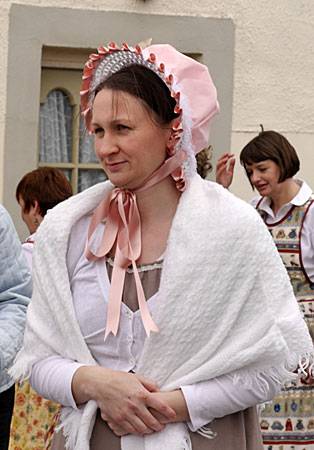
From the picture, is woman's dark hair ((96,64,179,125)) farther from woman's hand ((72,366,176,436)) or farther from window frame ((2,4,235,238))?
window frame ((2,4,235,238))

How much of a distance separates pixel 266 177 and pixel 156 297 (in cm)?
290

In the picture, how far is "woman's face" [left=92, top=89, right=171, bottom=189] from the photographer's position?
2443 millimetres

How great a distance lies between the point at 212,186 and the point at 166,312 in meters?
0.40

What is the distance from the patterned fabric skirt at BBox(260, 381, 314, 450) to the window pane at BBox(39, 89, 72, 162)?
2.48 m

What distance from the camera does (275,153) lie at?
5293 millimetres

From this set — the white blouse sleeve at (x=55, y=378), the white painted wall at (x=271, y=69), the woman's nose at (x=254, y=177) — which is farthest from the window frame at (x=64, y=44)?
the white blouse sleeve at (x=55, y=378)

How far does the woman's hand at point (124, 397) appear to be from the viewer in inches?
93.3

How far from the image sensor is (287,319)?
2.44 meters

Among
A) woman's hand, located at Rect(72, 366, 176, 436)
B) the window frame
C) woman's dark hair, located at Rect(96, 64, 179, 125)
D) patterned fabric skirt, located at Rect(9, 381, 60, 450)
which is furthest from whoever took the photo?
the window frame

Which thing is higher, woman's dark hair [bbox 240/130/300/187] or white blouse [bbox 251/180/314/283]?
woman's dark hair [bbox 240/130/300/187]

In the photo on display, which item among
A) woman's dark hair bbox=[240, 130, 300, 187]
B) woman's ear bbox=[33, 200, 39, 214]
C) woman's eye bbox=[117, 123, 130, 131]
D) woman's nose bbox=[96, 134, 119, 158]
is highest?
woman's dark hair bbox=[240, 130, 300, 187]

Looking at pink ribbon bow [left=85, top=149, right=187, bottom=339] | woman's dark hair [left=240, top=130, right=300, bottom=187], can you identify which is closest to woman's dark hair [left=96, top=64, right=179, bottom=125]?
pink ribbon bow [left=85, top=149, right=187, bottom=339]

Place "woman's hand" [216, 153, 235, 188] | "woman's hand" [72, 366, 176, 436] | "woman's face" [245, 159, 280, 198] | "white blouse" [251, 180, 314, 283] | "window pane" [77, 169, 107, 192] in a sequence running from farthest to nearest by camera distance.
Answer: "window pane" [77, 169, 107, 192] → "woman's face" [245, 159, 280, 198] → "woman's hand" [216, 153, 235, 188] → "white blouse" [251, 180, 314, 283] → "woman's hand" [72, 366, 176, 436]

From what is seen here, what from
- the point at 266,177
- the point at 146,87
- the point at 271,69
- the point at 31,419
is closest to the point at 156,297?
the point at 146,87
